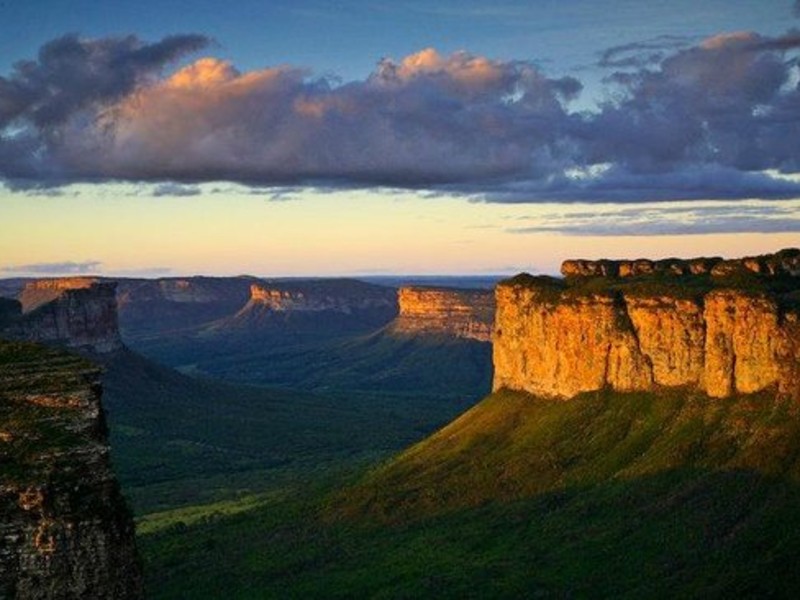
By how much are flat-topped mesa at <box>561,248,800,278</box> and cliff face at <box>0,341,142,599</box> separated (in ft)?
379

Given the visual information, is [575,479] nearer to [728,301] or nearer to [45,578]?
[728,301]

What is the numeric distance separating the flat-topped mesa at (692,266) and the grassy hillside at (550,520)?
2207cm

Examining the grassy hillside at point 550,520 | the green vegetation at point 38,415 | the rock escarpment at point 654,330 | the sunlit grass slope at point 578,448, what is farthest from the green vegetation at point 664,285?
the green vegetation at point 38,415

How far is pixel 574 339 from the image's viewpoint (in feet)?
488

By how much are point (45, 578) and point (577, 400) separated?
116910 mm

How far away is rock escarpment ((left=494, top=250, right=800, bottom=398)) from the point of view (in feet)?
393

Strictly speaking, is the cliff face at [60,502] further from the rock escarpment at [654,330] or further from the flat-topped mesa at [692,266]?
the flat-topped mesa at [692,266]

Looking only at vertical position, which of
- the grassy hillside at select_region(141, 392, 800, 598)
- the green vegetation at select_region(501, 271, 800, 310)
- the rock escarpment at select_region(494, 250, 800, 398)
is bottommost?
the grassy hillside at select_region(141, 392, 800, 598)

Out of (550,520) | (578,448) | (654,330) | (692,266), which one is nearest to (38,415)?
(550,520)

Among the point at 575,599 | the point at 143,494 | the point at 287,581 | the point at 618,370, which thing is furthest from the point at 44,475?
the point at 143,494

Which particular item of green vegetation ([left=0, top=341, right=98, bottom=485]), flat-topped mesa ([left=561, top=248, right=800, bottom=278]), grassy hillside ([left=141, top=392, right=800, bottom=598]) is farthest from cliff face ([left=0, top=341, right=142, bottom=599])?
flat-topped mesa ([left=561, top=248, right=800, bottom=278])

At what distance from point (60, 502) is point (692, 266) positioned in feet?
422

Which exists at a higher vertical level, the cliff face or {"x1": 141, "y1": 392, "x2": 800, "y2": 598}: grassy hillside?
the cliff face

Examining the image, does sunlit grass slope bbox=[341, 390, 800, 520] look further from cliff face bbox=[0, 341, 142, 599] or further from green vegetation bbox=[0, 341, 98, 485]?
cliff face bbox=[0, 341, 142, 599]
